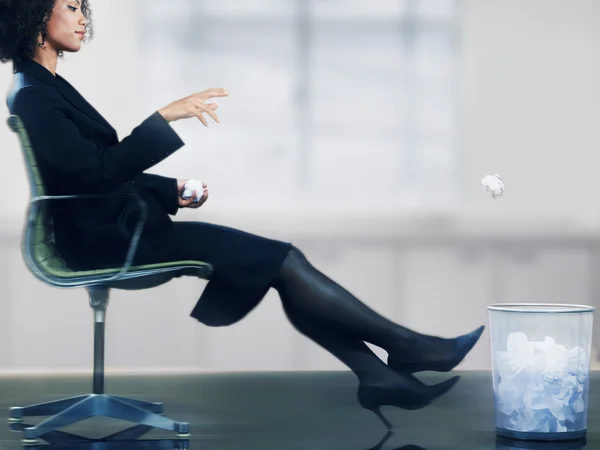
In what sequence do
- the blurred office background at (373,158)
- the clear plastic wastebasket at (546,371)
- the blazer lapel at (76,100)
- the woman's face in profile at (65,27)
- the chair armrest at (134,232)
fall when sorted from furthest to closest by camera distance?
the blurred office background at (373,158) < the woman's face in profile at (65,27) < the blazer lapel at (76,100) < the clear plastic wastebasket at (546,371) < the chair armrest at (134,232)

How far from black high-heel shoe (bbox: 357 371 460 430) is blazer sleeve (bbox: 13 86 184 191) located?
2.82 ft

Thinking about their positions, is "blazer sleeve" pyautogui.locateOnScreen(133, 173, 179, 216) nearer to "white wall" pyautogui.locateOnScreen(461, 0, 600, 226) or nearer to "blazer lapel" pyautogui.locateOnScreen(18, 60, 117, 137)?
"blazer lapel" pyautogui.locateOnScreen(18, 60, 117, 137)

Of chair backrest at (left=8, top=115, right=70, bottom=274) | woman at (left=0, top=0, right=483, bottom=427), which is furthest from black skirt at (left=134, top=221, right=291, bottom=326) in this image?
chair backrest at (left=8, top=115, right=70, bottom=274)

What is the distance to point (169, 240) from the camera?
103 inches

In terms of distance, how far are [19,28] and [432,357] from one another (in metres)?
1.50

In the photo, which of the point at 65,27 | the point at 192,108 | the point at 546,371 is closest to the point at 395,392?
the point at 546,371

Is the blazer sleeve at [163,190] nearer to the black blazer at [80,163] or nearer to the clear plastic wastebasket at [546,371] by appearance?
the black blazer at [80,163]

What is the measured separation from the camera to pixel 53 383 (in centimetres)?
369

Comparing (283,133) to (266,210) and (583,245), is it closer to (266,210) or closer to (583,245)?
(266,210)

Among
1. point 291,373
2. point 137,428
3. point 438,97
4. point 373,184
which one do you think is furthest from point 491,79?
point 137,428

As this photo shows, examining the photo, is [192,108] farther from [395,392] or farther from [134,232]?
[395,392]

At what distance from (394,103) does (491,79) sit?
0.42m

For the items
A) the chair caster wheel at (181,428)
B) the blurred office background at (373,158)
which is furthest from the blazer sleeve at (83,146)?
the blurred office background at (373,158)

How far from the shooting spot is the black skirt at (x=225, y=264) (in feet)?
8.58
